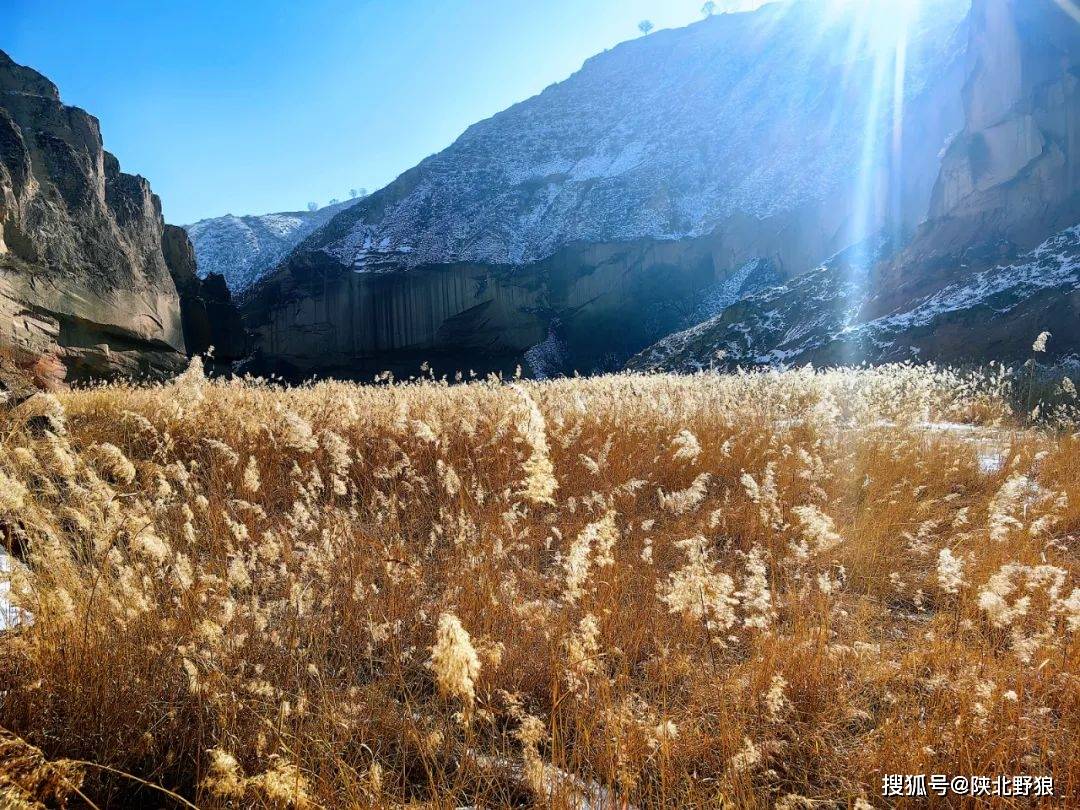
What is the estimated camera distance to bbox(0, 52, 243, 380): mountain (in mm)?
14102

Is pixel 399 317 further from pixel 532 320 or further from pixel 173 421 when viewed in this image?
pixel 173 421

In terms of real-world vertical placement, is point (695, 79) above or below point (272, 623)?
above

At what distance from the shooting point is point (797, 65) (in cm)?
5184

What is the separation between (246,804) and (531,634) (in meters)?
0.99

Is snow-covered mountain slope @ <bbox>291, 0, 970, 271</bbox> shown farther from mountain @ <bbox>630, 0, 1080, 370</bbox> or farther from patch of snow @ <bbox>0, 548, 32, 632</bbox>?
patch of snow @ <bbox>0, 548, 32, 632</bbox>

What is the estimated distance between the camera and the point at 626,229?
143ft

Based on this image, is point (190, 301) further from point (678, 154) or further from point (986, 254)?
point (678, 154)

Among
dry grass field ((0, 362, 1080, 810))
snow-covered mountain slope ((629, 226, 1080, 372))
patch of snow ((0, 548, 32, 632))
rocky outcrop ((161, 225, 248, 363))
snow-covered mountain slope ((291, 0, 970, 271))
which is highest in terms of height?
snow-covered mountain slope ((291, 0, 970, 271))

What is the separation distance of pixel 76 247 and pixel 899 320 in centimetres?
2978

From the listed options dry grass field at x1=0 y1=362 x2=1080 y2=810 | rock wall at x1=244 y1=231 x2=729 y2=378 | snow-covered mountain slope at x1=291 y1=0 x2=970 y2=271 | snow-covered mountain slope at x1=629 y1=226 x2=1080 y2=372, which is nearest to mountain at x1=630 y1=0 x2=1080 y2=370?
snow-covered mountain slope at x1=629 y1=226 x2=1080 y2=372

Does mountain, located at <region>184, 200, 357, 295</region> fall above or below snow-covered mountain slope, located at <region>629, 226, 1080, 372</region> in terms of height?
above

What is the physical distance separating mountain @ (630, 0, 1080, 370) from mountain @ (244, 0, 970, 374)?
11.0 meters

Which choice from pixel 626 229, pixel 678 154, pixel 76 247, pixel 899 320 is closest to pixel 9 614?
pixel 76 247

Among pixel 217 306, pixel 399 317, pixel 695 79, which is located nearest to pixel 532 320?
pixel 399 317
